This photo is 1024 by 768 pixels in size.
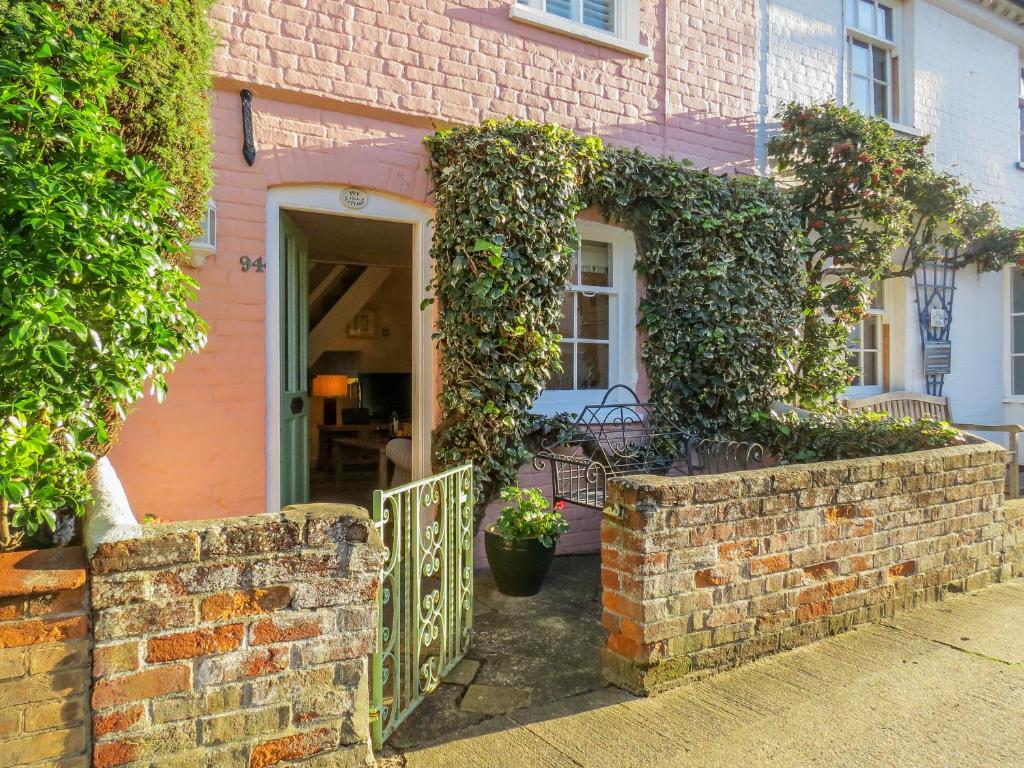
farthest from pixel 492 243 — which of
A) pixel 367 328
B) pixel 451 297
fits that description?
pixel 367 328

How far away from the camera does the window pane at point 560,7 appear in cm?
574

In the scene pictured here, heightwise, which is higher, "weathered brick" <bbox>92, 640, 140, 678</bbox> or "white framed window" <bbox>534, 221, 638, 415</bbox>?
"white framed window" <bbox>534, 221, 638, 415</bbox>

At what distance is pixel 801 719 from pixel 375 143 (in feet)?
13.8

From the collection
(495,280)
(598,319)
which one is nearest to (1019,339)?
(598,319)

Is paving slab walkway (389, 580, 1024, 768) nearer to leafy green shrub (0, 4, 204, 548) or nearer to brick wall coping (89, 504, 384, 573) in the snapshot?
brick wall coping (89, 504, 384, 573)

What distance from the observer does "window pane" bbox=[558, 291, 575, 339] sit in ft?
18.8

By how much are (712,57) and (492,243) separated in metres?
3.28

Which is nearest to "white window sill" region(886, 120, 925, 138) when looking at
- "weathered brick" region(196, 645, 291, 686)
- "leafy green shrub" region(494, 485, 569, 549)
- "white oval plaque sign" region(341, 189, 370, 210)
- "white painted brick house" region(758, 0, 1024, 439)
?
"white painted brick house" region(758, 0, 1024, 439)

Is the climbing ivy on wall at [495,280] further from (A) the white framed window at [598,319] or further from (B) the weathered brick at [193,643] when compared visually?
(B) the weathered brick at [193,643]

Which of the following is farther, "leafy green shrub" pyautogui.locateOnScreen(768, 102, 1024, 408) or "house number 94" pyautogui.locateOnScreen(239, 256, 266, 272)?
"leafy green shrub" pyautogui.locateOnScreen(768, 102, 1024, 408)

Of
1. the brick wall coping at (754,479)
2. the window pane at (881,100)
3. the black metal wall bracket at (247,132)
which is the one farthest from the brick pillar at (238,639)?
the window pane at (881,100)

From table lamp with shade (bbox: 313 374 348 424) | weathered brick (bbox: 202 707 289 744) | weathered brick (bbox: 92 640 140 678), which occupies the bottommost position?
weathered brick (bbox: 202 707 289 744)

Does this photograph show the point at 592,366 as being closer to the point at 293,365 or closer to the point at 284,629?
the point at 293,365

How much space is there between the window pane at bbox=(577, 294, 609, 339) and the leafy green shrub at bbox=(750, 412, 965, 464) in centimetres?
144
